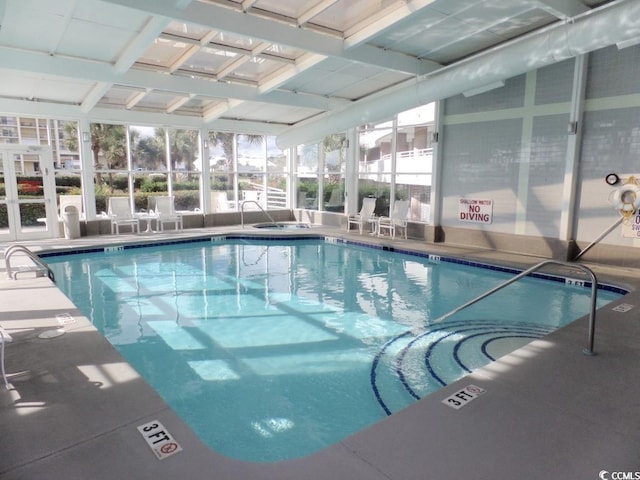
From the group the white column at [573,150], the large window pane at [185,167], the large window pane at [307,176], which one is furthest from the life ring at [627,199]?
the large window pane at [185,167]

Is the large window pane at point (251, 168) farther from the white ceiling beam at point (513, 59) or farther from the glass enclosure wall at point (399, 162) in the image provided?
the white ceiling beam at point (513, 59)

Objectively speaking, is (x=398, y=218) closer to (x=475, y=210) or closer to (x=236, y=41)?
(x=475, y=210)

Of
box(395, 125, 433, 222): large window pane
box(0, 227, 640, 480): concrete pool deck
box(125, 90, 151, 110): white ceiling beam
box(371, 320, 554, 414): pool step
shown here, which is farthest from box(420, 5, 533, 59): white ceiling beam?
box(125, 90, 151, 110): white ceiling beam

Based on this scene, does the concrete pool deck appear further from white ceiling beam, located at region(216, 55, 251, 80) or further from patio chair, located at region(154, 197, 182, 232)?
patio chair, located at region(154, 197, 182, 232)

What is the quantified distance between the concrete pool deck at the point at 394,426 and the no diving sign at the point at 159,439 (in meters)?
0.03

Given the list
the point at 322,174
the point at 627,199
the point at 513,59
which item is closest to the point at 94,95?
the point at 322,174

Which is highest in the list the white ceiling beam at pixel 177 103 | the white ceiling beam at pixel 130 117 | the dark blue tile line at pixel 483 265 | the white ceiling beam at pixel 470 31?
the white ceiling beam at pixel 470 31

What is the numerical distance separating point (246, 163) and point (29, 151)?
5.58 m

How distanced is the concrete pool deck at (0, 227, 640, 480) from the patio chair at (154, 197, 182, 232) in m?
7.60

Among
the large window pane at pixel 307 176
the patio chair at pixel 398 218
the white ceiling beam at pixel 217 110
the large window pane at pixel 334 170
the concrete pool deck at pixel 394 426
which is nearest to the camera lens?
the concrete pool deck at pixel 394 426

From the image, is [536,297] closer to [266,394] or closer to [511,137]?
[511,137]

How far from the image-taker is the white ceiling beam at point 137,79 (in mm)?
6688

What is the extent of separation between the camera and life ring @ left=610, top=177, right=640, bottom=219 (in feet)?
20.8

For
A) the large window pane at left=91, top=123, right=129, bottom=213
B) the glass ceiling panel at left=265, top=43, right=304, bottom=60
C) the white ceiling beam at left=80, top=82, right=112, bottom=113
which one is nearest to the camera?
the glass ceiling panel at left=265, top=43, right=304, bottom=60
